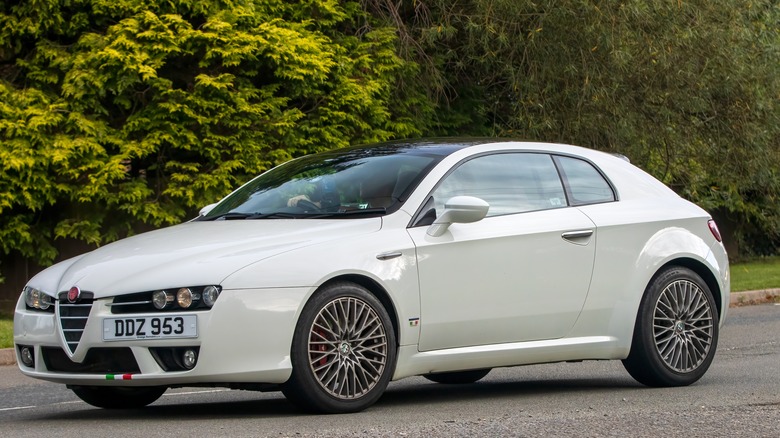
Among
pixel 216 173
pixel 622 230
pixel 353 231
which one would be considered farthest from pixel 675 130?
pixel 353 231

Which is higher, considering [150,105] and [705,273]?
[150,105]

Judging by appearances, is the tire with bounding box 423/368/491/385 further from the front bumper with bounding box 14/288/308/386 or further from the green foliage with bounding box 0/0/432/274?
the green foliage with bounding box 0/0/432/274

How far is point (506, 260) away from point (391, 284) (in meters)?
0.91

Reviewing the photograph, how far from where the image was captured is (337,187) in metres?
7.96

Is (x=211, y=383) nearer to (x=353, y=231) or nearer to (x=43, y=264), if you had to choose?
(x=353, y=231)

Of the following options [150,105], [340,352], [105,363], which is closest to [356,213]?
[340,352]

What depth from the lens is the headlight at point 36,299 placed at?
7.20 meters

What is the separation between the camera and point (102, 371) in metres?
6.91

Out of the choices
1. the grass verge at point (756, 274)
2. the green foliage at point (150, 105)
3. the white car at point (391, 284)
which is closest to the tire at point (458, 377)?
the white car at point (391, 284)

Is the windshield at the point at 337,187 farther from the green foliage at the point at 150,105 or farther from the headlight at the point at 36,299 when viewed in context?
the green foliage at the point at 150,105

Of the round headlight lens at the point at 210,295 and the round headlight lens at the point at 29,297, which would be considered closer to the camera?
the round headlight lens at the point at 210,295

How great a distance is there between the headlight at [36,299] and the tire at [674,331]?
12.2 feet

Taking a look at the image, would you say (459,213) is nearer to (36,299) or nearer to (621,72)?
(36,299)

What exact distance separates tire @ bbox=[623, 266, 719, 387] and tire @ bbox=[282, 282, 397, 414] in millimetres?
2078
